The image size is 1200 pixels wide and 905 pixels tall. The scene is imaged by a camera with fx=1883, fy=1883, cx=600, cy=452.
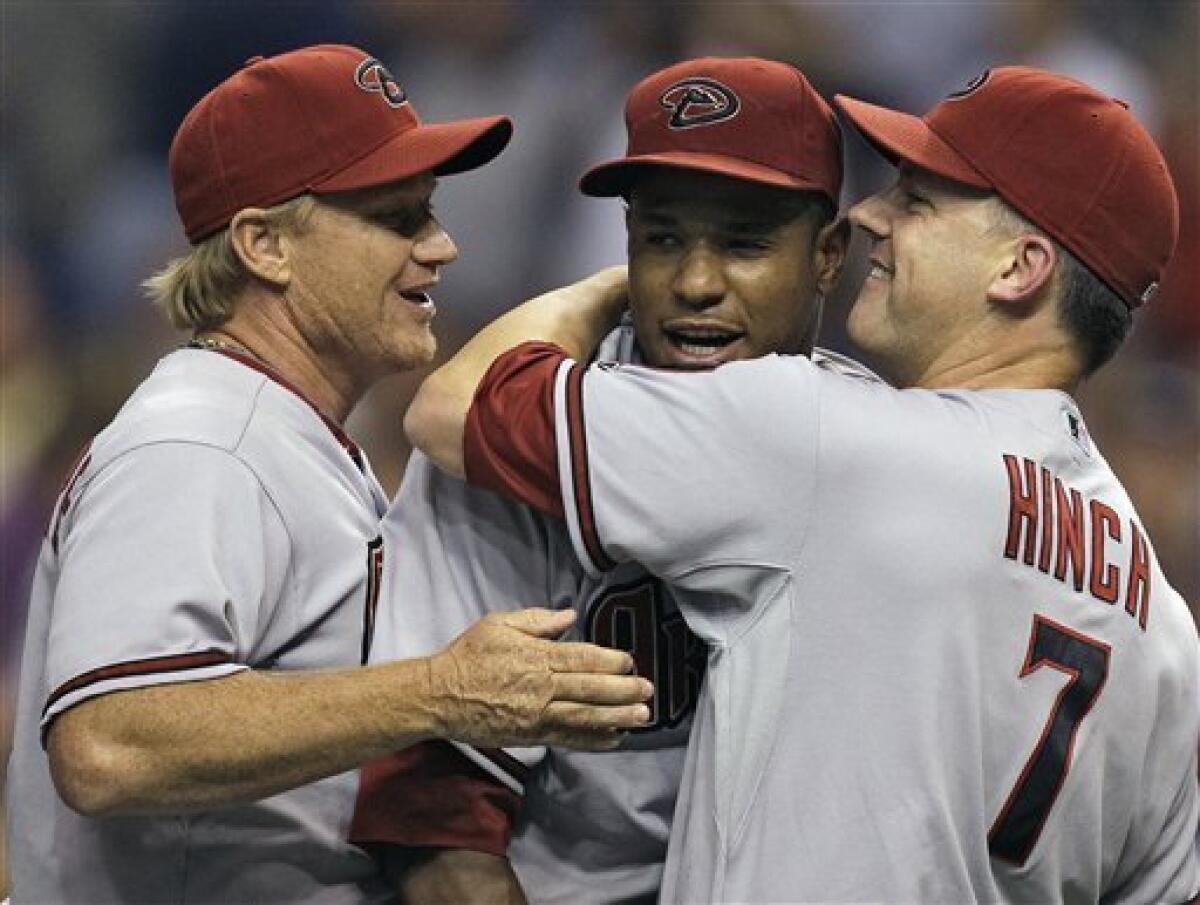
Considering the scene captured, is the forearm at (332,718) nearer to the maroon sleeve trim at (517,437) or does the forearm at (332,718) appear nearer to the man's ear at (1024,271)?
the maroon sleeve trim at (517,437)

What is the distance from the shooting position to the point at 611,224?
10.9ft

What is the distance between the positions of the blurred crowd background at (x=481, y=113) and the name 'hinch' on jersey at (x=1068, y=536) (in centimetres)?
160

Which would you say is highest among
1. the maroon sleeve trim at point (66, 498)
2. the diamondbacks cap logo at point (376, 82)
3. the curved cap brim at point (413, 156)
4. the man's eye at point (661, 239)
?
the diamondbacks cap logo at point (376, 82)

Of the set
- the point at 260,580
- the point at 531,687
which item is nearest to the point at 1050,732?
the point at 531,687

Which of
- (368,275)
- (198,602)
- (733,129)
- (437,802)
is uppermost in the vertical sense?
(733,129)

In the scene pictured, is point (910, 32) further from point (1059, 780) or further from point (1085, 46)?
point (1059, 780)

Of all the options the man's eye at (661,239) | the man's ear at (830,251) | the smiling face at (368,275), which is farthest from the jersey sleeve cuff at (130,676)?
the man's ear at (830,251)

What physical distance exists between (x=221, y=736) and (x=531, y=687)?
0.26 m

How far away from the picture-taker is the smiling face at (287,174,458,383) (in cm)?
196

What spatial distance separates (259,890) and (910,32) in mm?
2324

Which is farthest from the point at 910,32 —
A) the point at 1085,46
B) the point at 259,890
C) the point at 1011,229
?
the point at 259,890

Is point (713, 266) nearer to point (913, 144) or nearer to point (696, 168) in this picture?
point (696, 168)

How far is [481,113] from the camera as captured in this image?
345 cm

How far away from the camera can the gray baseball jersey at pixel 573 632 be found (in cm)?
172
